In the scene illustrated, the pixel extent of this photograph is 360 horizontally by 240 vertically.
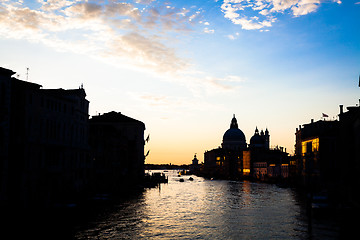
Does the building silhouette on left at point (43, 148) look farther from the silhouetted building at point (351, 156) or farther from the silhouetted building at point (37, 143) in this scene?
the silhouetted building at point (351, 156)

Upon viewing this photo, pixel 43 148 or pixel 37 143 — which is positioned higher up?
pixel 37 143

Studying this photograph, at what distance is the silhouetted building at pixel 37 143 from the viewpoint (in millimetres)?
36406

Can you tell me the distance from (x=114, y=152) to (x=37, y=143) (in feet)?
116

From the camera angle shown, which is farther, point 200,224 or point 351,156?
point 351,156

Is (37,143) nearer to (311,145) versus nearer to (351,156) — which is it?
(351,156)

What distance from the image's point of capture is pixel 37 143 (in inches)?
1644

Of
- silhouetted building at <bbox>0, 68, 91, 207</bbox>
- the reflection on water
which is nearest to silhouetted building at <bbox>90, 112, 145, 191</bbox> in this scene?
silhouetted building at <bbox>0, 68, 91, 207</bbox>

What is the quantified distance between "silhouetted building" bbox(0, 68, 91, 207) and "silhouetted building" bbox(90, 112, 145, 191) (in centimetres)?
1325

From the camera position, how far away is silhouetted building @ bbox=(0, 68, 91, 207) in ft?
119

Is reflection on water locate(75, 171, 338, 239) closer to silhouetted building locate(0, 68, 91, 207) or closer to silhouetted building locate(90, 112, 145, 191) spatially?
silhouetted building locate(0, 68, 91, 207)

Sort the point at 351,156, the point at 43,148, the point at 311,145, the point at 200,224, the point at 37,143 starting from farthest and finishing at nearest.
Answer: the point at 311,145
the point at 351,156
the point at 43,148
the point at 37,143
the point at 200,224

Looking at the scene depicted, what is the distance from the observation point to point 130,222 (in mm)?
40281

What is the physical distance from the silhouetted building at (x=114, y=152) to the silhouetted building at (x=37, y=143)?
13.3m

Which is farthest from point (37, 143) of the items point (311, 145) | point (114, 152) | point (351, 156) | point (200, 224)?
point (311, 145)
